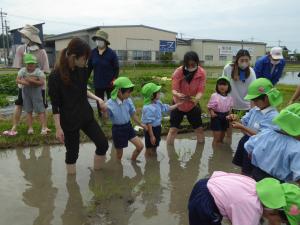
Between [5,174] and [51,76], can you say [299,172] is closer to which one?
[51,76]

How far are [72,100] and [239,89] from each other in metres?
3.04

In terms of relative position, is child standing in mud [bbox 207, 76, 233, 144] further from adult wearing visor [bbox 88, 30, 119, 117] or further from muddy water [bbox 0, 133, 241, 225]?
adult wearing visor [bbox 88, 30, 119, 117]

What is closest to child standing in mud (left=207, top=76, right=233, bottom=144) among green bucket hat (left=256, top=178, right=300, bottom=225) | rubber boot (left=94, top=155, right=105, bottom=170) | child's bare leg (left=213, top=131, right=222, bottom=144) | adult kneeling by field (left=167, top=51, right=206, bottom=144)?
child's bare leg (left=213, top=131, right=222, bottom=144)

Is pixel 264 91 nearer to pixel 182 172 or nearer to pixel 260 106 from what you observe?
pixel 260 106

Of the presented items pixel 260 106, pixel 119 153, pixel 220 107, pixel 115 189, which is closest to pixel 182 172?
pixel 119 153

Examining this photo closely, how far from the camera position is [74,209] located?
4.11 m

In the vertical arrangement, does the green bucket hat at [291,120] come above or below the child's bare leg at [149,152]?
above

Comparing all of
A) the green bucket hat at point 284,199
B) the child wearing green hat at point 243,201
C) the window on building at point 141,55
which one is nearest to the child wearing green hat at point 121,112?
the child wearing green hat at point 243,201

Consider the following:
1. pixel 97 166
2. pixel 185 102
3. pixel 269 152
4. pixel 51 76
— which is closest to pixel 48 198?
pixel 97 166

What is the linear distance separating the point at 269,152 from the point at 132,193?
1776 mm

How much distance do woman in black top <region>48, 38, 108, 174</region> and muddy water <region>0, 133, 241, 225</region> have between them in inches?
17.6

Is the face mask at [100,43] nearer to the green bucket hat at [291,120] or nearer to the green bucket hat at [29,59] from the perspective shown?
the green bucket hat at [29,59]

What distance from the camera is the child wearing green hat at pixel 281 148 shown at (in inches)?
125

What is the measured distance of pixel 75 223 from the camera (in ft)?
12.4
